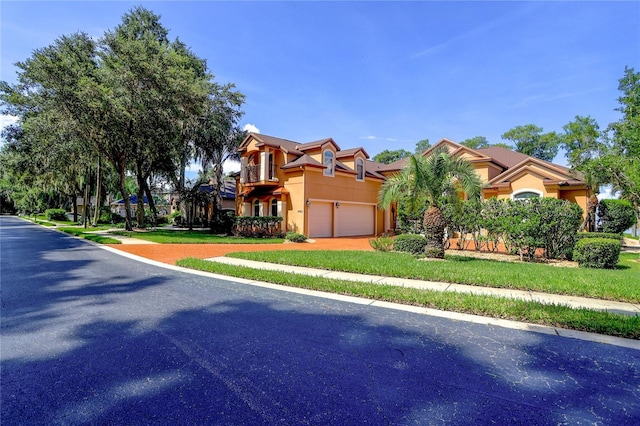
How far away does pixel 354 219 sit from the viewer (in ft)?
82.4

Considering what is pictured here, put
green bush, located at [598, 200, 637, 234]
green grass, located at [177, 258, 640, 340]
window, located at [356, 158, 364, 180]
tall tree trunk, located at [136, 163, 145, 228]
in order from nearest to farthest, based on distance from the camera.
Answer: green grass, located at [177, 258, 640, 340], green bush, located at [598, 200, 637, 234], window, located at [356, 158, 364, 180], tall tree trunk, located at [136, 163, 145, 228]

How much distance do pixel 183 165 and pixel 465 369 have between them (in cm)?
2900

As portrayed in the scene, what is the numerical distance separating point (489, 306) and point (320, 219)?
56.0 ft

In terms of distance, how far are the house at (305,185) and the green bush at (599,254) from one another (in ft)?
46.9

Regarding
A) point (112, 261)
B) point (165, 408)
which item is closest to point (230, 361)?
point (165, 408)

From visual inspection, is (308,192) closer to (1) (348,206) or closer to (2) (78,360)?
(1) (348,206)

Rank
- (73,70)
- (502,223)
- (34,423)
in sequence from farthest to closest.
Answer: (73,70), (502,223), (34,423)

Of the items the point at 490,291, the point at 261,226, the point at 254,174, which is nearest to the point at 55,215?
the point at 254,174

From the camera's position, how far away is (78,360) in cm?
361

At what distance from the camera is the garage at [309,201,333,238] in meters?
21.6

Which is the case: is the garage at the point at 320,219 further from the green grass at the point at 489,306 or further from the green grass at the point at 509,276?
the green grass at the point at 489,306

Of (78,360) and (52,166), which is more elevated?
(52,166)

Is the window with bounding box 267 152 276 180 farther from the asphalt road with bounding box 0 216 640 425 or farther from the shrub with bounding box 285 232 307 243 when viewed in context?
the asphalt road with bounding box 0 216 640 425

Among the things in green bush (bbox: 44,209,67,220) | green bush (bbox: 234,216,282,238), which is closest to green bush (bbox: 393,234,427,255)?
green bush (bbox: 234,216,282,238)
